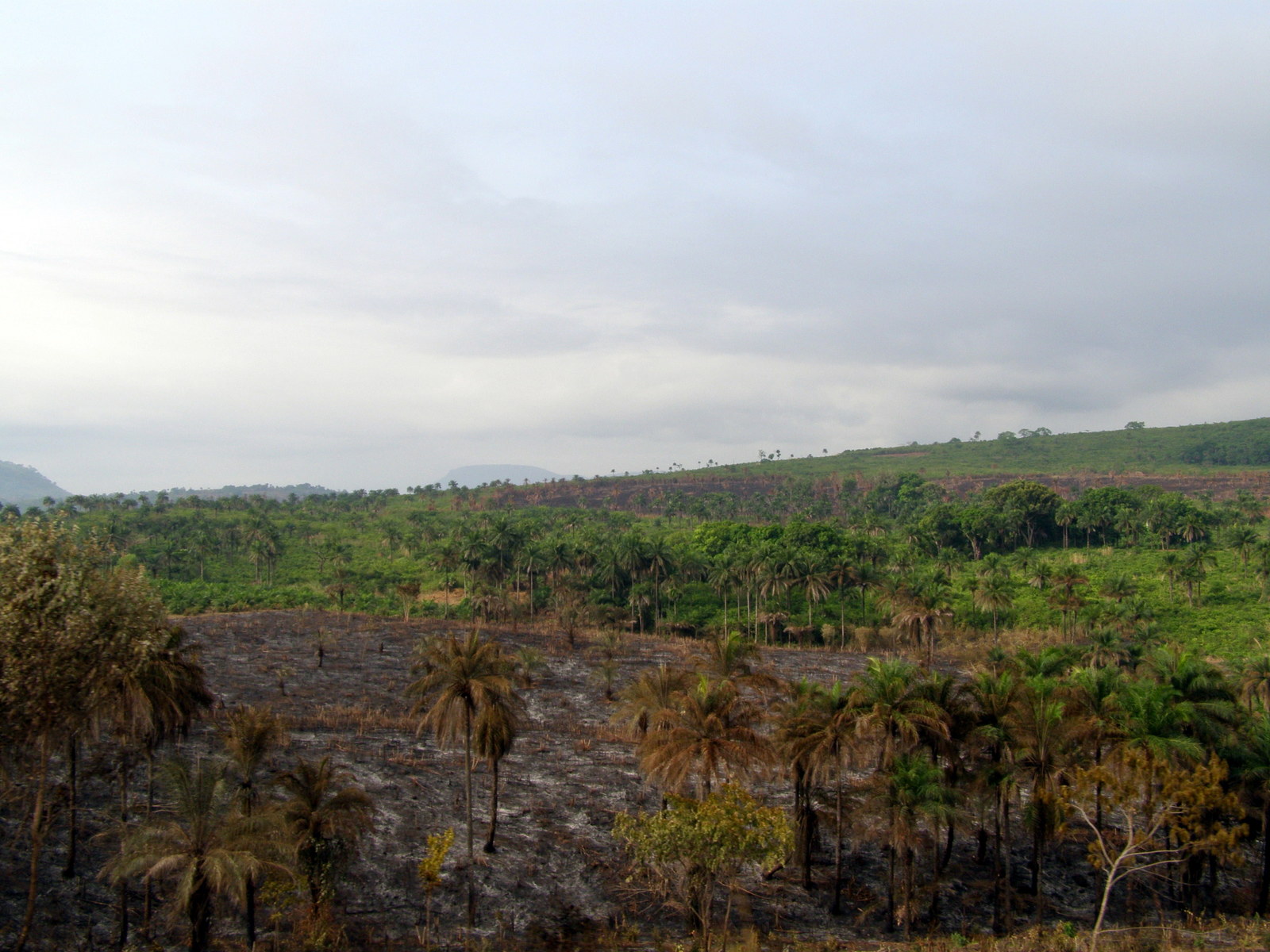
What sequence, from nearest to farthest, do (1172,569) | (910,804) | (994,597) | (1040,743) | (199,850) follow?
(199,850) → (910,804) → (1040,743) → (994,597) → (1172,569)

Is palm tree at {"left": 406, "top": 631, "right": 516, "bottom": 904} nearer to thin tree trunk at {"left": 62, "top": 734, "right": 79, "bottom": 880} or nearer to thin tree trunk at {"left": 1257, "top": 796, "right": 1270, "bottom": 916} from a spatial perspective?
thin tree trunk at {"left": 62, "top": 734, "right": 79, "bottom": 880}

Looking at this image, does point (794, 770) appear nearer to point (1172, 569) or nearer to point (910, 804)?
point (910, 804)

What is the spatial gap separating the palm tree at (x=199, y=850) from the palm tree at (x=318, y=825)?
2162 mm

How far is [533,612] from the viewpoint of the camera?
10206 cm

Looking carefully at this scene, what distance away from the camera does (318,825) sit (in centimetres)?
2378

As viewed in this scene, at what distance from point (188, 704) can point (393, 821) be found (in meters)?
10.5

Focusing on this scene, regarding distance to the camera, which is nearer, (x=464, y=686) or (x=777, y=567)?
(x=464, y=686)

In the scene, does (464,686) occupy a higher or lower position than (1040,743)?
higher

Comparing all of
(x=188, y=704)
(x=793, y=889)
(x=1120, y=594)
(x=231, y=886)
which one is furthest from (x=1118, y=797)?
(x=1120, y=594)

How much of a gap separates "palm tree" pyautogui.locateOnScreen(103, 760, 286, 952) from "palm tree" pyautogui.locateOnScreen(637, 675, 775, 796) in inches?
502

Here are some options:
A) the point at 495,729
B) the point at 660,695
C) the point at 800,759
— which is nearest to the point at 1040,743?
the point at 800,759

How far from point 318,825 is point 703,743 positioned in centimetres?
1277

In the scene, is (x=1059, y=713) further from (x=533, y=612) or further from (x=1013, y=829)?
(x=533, y=612)

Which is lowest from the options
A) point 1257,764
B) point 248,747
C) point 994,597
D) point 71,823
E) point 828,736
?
point 994,597
